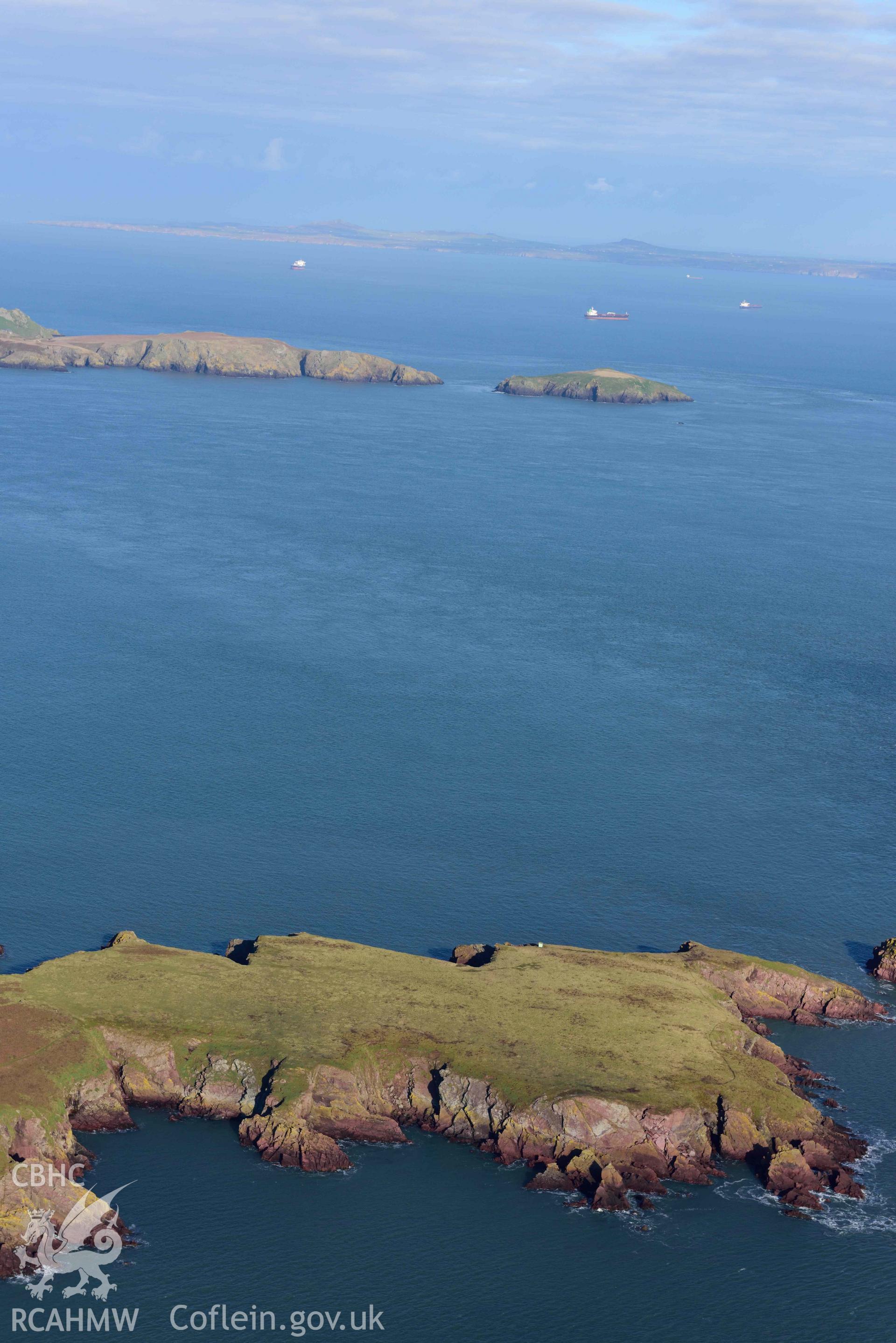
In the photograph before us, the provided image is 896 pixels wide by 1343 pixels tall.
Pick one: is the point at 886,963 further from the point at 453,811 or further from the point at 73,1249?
the point at 73,1249

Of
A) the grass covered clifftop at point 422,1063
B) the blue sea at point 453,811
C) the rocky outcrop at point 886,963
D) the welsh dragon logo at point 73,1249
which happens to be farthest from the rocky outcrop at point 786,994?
the welsh dragon logo at point 73,1249

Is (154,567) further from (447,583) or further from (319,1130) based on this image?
Answer: (319,1130)

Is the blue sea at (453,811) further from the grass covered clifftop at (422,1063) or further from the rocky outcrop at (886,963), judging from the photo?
the grass covered clifftop at (422,1063)

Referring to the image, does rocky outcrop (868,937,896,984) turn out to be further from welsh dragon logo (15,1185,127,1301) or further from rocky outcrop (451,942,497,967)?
welsh dragon logo (15,1185,127,1301)

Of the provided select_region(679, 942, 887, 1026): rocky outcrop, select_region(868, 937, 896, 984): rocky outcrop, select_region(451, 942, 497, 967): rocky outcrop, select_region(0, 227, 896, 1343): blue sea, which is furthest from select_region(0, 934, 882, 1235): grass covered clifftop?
select_region(868, 937, 896, 984): rocky outcrop

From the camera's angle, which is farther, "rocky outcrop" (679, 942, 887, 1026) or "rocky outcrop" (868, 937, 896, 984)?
"rocky outcrop" (868, 937, 896, 984)

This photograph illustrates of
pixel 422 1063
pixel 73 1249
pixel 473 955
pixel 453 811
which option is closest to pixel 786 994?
pixel 473 955

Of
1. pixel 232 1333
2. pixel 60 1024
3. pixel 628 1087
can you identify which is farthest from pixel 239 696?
pixel 232 1333
